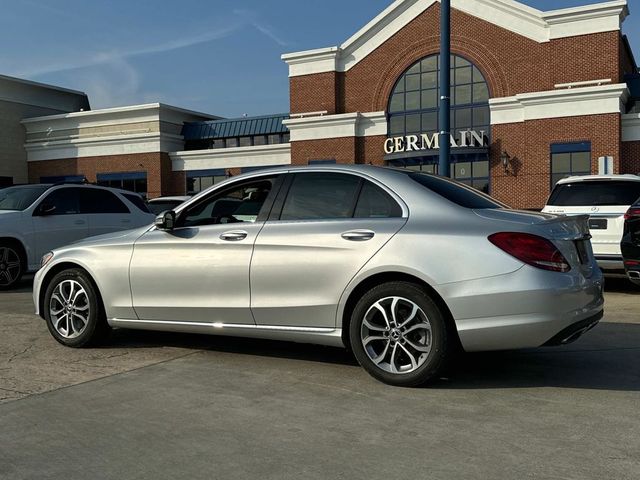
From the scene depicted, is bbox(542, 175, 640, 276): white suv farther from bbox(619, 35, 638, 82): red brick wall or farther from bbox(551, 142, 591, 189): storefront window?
bbox(619, 35, 638, 82): red brick wall

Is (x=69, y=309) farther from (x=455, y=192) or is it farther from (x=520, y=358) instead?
(x=520, y=358)

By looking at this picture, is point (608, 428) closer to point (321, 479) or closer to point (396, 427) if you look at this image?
point (396, 427)

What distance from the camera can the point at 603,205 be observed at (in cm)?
977

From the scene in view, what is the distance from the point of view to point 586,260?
4.61 m

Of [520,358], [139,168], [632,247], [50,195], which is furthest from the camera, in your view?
[139,168]

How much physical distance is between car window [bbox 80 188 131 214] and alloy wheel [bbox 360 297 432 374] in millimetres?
7957

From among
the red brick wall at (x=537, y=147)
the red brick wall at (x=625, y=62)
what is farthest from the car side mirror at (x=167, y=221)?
the red brick wall at (x=625, y=62)

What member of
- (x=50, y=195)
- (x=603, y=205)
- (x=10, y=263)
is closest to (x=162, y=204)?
(x=50, y=195)

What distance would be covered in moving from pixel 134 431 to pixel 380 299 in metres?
1.86

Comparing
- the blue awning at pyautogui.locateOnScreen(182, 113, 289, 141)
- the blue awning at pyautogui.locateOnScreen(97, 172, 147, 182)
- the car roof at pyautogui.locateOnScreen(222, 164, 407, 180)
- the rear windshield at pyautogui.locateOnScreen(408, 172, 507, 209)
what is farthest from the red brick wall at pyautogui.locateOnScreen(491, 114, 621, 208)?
the car roof at pyautogui.locateOnScreen(222, 164, 407, 180)

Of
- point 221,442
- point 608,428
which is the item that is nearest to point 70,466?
point 221,442

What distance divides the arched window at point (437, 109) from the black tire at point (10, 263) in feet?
72.1

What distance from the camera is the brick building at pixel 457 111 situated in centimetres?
2677

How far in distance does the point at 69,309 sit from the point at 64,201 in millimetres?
5589
